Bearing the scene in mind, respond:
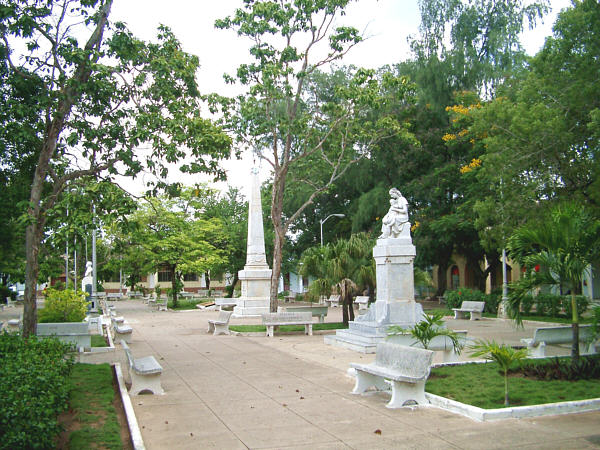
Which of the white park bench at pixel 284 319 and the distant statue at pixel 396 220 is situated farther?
the white park bench at pixel 284 319

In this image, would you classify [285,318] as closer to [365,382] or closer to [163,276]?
[365,382]

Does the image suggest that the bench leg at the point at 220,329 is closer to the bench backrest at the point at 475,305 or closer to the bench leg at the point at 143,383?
the bench leg at the point at 143,383

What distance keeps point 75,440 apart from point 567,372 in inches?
302

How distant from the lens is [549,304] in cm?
2464

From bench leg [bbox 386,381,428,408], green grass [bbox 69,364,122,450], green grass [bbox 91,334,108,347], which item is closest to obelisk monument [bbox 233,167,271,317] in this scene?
green grass [bbox 91,334,108,347]

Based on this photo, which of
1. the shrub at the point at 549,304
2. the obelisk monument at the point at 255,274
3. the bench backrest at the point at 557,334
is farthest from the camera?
the obelisk monument at the point at 255,274

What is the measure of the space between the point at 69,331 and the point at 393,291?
28.3 ft

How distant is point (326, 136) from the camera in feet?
73.3

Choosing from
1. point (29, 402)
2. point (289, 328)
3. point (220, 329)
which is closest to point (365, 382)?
point (29, 402)

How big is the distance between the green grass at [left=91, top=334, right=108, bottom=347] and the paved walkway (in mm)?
4286

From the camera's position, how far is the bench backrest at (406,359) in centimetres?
820

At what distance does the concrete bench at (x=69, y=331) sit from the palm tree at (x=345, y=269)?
779 centimetres

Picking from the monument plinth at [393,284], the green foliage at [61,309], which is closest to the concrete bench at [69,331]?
the green foliage at [61,309]

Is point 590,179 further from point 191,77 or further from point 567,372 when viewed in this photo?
point 191,77
